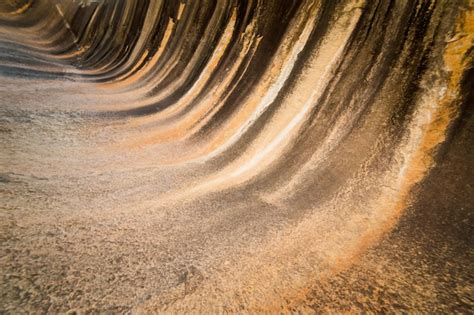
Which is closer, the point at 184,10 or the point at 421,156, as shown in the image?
the point at 421,156

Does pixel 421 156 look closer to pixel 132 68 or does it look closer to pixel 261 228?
pixel 261 228

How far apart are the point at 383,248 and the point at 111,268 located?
1.24 meters

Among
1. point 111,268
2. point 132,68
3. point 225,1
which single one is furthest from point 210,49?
point 111,268

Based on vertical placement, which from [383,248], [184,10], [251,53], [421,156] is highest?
[184,10]

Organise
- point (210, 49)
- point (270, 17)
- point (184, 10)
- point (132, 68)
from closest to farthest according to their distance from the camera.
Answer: point (270, 17)
point (210, 49)
point (184, 10)
point (132, 68)

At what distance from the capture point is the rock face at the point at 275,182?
1.04m

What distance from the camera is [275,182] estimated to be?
1.79 meters

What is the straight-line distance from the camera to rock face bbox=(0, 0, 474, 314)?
104 cm

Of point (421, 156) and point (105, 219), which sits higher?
point (421, 156)

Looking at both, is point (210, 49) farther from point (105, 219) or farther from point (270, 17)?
point (105, 219)

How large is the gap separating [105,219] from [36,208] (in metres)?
0.35

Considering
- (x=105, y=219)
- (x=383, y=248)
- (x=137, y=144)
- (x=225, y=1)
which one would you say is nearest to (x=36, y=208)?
(x=105, y=219)

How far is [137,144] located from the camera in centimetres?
239

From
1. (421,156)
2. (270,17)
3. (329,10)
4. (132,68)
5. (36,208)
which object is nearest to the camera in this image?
(36,208)
